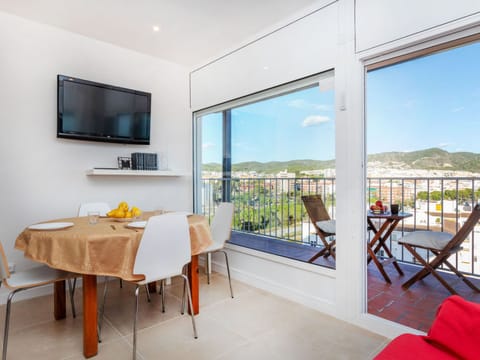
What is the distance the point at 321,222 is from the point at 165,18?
2.54 meters

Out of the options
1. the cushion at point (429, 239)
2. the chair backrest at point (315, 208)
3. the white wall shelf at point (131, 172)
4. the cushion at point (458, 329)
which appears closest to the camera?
the cushion at point (458, 329)

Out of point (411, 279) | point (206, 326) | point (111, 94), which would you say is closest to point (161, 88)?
point (111, 94)

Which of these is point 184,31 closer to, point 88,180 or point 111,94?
point 111,94

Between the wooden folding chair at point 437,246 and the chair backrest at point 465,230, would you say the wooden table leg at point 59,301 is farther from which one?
the chair backrest at point 465,230

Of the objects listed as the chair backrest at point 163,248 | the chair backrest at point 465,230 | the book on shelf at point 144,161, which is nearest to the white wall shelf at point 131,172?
the book on shelf at point 144,161

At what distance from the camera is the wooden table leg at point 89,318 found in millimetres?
1967

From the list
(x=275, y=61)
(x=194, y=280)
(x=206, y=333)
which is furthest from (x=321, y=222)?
(x=275, y=61)

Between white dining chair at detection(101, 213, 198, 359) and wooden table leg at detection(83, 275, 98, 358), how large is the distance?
31 centimetres

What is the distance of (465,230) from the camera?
2.02m

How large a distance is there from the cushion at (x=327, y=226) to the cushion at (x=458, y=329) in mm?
1401

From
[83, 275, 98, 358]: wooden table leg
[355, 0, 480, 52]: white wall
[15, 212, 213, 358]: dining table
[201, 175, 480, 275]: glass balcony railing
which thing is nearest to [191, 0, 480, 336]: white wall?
[355, 0, 480, 52]: white wall

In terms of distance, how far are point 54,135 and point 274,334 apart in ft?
9.67

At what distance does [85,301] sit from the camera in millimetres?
1990

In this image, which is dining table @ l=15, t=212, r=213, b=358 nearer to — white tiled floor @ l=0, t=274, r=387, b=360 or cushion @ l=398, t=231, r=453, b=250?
white tiled floor @ l=0, t=274, r=387, b=360
